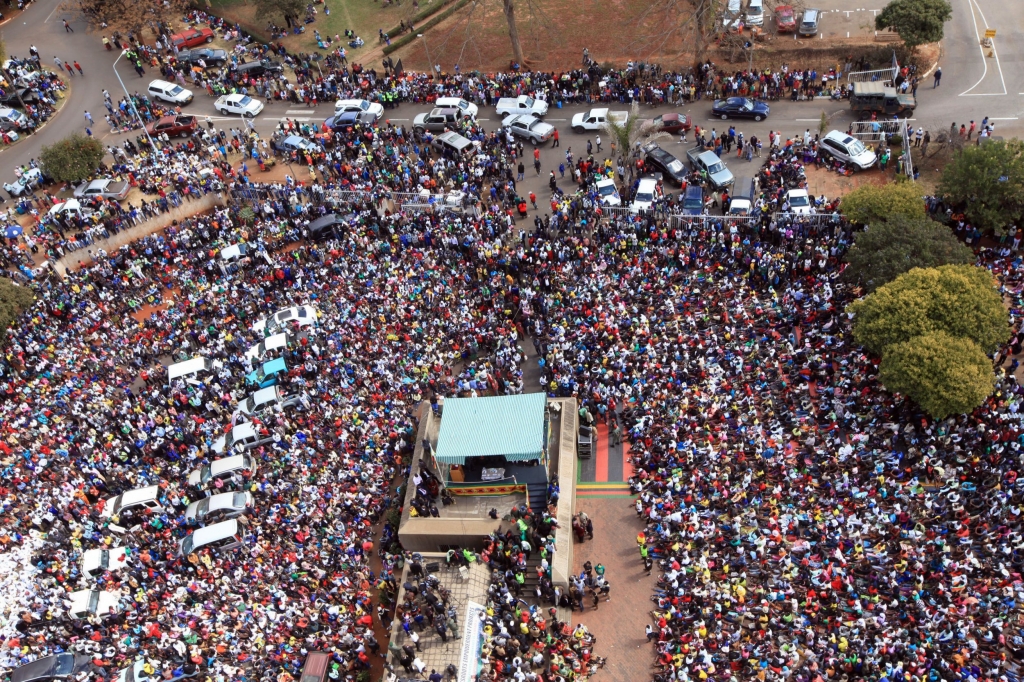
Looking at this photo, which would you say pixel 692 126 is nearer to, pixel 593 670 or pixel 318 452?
pixel 318 452

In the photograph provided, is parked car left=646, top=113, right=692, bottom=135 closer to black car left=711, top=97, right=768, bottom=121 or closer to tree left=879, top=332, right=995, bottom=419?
black car left=711, top=97, right=768, bottom=121

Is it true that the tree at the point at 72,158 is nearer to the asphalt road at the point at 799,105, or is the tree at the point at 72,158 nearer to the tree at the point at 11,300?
the asphalt road at the point at 799,105

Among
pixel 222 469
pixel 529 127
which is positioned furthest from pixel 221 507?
pixel 529 127

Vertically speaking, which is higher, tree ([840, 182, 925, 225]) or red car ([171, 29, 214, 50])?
red car ([171, 29, 214, 50])

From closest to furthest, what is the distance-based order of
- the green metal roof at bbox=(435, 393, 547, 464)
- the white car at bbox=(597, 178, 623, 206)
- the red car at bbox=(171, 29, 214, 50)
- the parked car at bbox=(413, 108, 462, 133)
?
the green metal roof at bbox=(435, 393, 547, 464), the white car at bbox=(597, 178, 623, 206), the parked car at bbox=(413, 108, 462, 133), the red car at bbox=(171, 29, 214, 50)

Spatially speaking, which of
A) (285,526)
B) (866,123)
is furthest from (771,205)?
(285,526)

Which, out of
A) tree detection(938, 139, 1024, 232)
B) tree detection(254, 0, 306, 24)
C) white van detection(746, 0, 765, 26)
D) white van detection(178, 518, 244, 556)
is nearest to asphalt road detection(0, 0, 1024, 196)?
tree detection(254, 0, 306, 24)

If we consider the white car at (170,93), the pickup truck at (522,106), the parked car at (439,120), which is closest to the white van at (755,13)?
the pickup truck at (522,106)
